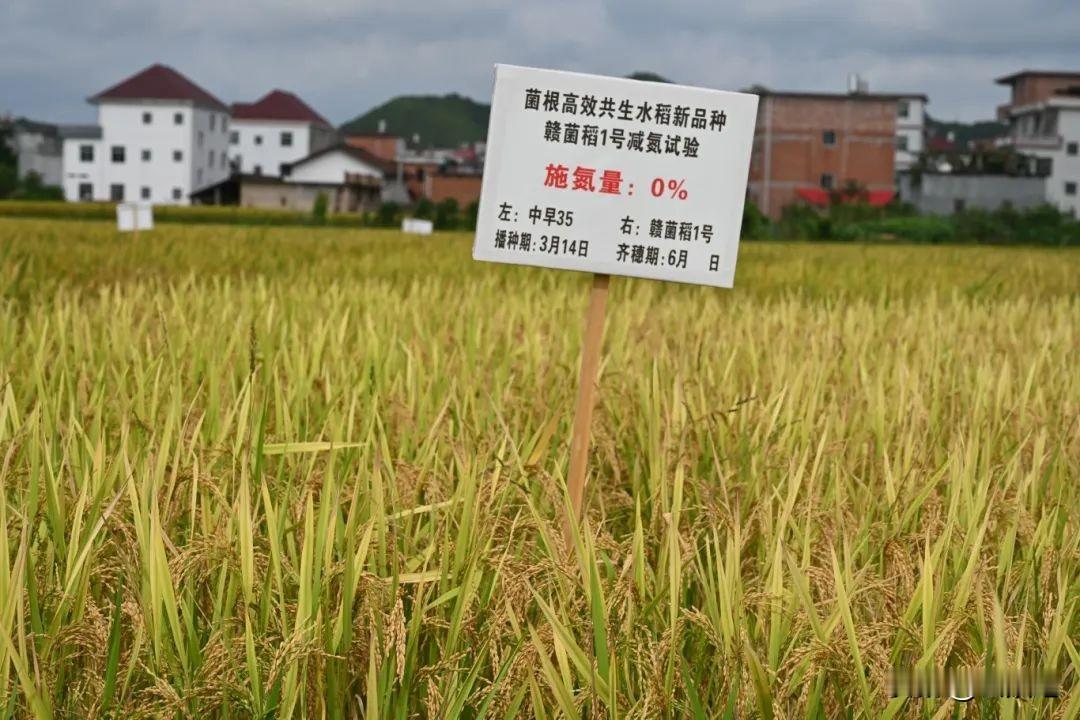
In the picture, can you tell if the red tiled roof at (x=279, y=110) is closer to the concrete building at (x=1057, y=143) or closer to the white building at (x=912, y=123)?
the white building at (x=912, y=123)

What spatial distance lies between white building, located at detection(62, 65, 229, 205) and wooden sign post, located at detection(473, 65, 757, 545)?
213 feet

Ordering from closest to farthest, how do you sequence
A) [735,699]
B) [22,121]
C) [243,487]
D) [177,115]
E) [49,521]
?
[735,699], [243,487], [49,521], [177,115], [22,121]

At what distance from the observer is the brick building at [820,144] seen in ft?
179

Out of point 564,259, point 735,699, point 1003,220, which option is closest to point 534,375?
point 564,259

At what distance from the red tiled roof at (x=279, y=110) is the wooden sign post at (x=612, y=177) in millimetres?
76941

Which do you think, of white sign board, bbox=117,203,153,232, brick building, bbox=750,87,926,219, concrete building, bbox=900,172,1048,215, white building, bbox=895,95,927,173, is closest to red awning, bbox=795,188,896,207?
brick building, bbox=750,87,926,219

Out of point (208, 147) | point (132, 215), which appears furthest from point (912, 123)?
point (132, 215)

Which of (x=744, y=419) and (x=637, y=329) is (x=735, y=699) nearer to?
(x=744, y=419)

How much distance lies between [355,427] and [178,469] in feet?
2.90

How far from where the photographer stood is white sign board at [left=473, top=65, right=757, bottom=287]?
2184 mm

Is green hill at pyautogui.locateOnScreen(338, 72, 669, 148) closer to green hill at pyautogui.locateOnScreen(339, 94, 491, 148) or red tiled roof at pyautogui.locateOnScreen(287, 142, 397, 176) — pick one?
green hill at pyautogui.locateOnScreen(339, 94, 491, 148)

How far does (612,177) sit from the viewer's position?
2.22 metres

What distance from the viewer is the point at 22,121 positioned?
75.9 meters

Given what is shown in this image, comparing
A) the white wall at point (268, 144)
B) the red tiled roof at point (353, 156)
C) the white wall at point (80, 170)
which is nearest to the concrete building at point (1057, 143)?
the red tiled roof at point (353, 156)
